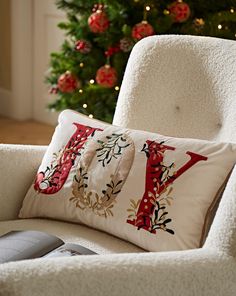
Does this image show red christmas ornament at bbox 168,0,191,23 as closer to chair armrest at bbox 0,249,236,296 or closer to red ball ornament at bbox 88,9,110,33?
red ball ornament at bbox 88,9,110,33

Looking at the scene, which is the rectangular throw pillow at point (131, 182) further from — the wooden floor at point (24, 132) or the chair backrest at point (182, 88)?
the wooden floor at point (24, 132)

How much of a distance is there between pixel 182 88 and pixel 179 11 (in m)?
1.11

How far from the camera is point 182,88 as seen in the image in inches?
62.2

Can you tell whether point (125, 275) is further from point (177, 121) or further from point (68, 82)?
point (68, 82)

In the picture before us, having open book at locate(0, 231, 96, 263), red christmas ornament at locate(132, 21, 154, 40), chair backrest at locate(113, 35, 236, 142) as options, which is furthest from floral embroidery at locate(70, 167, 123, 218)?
red christmas ornament at locate(132, 21, 154, 40)

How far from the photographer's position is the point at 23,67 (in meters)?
4.02

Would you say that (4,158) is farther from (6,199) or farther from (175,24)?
(175,24)

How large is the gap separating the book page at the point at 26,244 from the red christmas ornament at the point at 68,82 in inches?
61.1

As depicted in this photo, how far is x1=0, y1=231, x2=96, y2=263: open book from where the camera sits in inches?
47.8

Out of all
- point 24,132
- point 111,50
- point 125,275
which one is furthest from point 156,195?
point 24,132

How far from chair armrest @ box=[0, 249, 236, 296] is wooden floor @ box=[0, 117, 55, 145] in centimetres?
268

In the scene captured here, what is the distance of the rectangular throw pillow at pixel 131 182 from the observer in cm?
127

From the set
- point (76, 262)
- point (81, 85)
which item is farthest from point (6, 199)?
point (81, 85)

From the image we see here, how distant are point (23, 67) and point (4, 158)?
257cm
